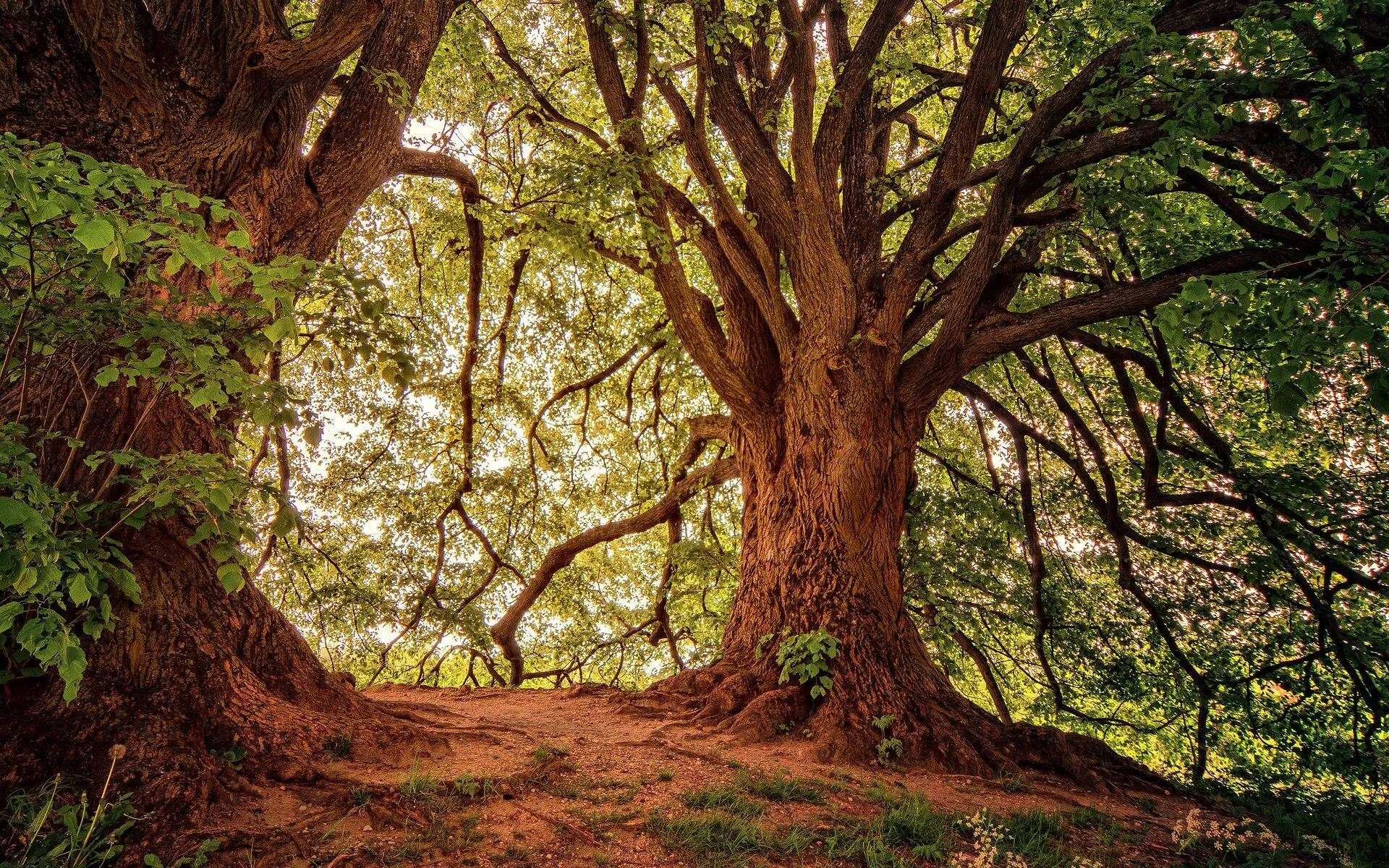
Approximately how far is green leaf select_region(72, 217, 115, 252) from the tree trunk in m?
4.84

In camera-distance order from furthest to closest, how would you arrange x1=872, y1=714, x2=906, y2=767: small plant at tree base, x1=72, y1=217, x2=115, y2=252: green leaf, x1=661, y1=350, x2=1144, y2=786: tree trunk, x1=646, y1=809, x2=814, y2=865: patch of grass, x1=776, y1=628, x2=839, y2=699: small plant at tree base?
1. x1=776, y1=628, x2=839, y2=699: small plant at tree base
2. x1=661, y1=350, x2=1144, y2=786: tree trunk
3. x1=872, y1=714, x2=906, y2=767: small plant at tree base
4. x1=646, y1=809, x2=814, y2=865: patch of grass
5. x1=72, y1=217, x2=115, y2=252: green leaf

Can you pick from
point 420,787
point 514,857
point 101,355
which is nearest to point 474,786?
point 420,787

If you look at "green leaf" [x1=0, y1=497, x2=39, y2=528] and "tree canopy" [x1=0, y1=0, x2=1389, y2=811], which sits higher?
"tree canopy" [x1=0, y1=0, x2=1389, y2=811]

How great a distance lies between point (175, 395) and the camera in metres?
3.98

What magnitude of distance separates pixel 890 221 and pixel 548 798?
21.4 ft

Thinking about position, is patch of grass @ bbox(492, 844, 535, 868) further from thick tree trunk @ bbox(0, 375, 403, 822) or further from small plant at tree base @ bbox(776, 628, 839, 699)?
small plant at tree base @ bbox(776, 628, 839, 699)

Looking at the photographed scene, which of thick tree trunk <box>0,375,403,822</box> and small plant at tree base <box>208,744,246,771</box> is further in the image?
small plant at tree base <box>208,744,246,771</box>

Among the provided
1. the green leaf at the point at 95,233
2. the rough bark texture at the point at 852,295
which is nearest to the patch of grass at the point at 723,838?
the rough bark texture at the point at 852,295

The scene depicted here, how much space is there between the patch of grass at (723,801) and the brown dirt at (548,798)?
0.09m

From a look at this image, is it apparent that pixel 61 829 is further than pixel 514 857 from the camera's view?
No

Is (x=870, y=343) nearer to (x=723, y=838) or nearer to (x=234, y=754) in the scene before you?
(x=723, y=838)

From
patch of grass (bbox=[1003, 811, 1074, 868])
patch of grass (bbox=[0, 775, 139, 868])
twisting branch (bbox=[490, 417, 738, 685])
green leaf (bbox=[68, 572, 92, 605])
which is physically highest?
twisting branch (bbox=[490, 417, 738, 685])

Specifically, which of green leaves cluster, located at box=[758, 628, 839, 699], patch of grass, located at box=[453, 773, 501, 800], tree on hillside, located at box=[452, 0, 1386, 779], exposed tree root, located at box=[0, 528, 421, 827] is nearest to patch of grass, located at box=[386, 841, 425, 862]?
patch of grass, located at box=[453, 773, 501, 800]

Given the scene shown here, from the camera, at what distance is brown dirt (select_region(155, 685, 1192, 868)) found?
3.06 meters
